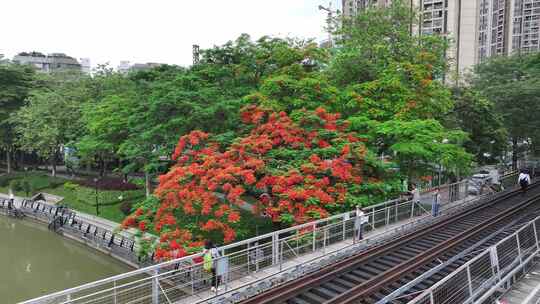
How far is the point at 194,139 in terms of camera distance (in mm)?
15352

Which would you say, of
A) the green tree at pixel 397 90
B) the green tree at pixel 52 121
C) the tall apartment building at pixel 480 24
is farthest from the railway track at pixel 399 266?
the tall apartment building at pixel 480 24

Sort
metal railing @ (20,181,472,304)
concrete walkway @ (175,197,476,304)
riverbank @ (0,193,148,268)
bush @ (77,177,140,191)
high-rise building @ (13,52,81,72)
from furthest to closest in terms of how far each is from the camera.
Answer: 1. high-rise building @ (13,52,81,72)
2. bush @ (77,177,140,191)
3. riverbank @ (0,193,148,268)
4. concrete walkway @ (175,197,476,304)
5. metal railing @ (20,181,472,304)

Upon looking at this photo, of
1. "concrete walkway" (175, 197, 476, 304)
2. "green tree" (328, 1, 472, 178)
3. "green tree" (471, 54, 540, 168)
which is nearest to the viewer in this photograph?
"concrete walkway" (175, 197, 476, 304)

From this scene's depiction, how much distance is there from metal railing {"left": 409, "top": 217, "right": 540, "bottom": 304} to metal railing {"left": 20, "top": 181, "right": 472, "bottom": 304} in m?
4.42

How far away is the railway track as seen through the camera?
30.7ft

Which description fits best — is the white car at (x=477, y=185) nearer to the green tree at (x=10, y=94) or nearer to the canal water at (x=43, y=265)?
the canal water at (x=43, y=265)

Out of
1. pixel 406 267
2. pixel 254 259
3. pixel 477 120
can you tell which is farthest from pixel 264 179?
pixel 477 120

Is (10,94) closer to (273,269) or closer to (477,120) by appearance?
(273,269)

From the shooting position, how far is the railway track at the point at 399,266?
9352 mm

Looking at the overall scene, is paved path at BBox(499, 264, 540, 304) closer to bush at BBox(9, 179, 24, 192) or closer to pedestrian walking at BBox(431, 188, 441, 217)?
pedestrian walking at BBox(431, 188, 441, 217)

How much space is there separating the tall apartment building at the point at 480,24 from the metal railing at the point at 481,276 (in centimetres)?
5055

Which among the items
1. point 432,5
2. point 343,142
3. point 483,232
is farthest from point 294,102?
point 432,5

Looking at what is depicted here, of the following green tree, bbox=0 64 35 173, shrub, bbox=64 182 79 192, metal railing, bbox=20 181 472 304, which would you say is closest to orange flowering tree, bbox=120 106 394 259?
metal railing, bbox=20 181 472 304

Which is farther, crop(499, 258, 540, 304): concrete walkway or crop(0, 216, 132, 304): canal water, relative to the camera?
crop(0, 216, 132, 304): canal water
